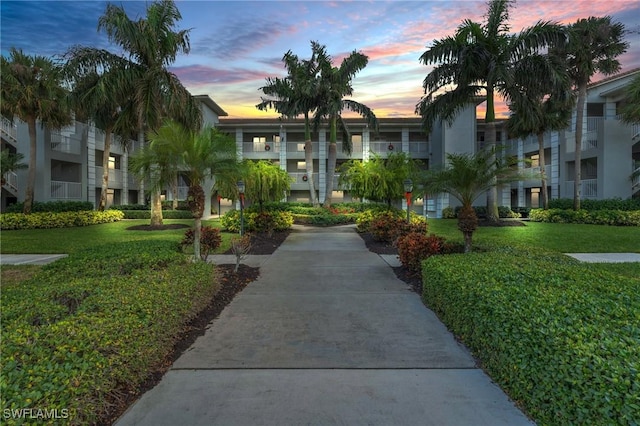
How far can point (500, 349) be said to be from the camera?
11.4 feet

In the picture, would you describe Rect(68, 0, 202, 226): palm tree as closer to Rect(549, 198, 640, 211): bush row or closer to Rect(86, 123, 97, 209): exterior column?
Rect(86, 123, 97, 209): exterior column

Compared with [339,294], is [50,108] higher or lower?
higher

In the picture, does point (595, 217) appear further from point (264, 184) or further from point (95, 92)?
point (95, 92)

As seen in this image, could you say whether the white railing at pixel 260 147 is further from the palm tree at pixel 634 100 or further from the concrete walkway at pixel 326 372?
the concrete walkway at pixel 326 372

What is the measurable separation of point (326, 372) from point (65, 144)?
27.7m

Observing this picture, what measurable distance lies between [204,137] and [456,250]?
6280 mm

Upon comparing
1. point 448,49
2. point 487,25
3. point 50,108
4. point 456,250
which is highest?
point 487,25

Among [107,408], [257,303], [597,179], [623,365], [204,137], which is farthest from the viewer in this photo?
[597,179]

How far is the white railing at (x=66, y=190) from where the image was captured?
955 inches

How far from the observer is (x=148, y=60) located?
1752 cm

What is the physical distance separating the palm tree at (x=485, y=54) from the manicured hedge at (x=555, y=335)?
1543cm

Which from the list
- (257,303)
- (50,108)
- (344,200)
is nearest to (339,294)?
(257,303)

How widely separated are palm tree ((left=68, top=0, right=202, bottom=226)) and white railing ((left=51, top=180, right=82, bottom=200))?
1098cm

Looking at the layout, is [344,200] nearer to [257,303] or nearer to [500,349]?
[257,303]
